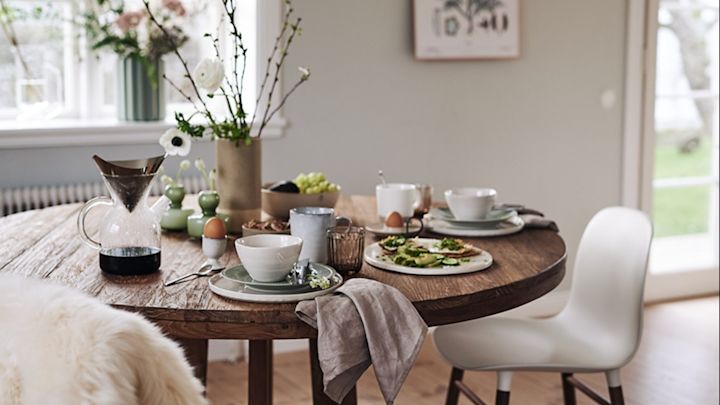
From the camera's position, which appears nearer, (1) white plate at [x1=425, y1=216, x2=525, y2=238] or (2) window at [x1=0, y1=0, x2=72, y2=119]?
(1) white plate at [x1=425, y1=216, x2=525, y2=238]

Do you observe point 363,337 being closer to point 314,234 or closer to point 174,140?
point 314,234

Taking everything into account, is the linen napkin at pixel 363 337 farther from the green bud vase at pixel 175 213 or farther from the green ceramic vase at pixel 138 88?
the green ceramic vase at pixel 138 88

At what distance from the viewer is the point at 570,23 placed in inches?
164

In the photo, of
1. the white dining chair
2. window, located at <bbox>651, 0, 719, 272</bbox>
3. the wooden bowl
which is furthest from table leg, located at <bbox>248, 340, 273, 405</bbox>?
window, located at <bbox>651, 0, 719, 272</bbox>

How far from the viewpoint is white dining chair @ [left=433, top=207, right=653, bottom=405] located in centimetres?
226

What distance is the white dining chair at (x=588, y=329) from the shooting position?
226cm

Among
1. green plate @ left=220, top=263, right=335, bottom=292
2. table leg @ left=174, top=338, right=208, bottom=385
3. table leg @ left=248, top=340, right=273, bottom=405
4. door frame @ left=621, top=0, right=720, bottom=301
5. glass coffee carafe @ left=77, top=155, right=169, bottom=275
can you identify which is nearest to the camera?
green plate @ left=220, top=263, right=335, bottom=292

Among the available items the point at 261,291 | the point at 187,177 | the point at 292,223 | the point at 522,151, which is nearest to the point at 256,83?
the point at 187,177

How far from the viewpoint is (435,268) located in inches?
73.8

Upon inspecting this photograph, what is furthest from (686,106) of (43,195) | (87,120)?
(43,195)

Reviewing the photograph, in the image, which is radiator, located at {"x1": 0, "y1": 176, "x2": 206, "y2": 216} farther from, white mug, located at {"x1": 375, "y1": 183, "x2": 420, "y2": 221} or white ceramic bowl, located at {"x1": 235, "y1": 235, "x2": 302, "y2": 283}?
white ceramic bowl, located at {"x1": 235, "y1": 235, "x2": 302, "y2": 283}

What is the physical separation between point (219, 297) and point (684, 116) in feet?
11.5

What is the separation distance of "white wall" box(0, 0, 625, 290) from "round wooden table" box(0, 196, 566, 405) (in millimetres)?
1317

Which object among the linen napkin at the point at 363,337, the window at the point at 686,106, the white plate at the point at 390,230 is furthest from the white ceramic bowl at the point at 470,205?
the window at the point at 686,106
